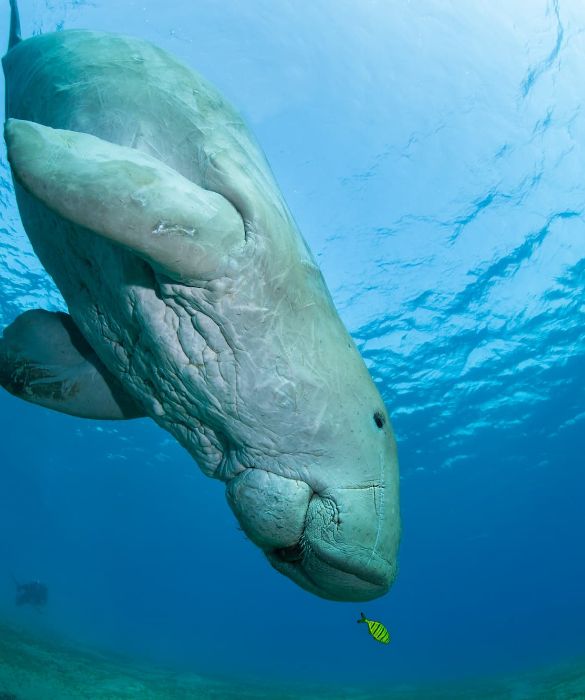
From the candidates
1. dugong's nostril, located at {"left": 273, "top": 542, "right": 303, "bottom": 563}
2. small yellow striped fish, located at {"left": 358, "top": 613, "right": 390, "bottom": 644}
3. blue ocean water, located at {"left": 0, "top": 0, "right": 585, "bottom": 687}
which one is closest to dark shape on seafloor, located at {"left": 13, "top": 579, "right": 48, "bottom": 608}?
blue ocean water, located at {"left": 0, "top": 0, "right": 585, "bottom": 687}

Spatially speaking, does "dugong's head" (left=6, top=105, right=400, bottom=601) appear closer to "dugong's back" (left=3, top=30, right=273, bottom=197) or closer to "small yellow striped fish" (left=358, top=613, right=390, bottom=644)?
"dugong's back" (left=3, top=30, right=273, bottom=197)

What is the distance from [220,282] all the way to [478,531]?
55578 mm

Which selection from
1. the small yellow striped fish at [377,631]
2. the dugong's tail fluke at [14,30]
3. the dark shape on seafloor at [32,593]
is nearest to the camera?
the dugong's tail fluke at [14,30]

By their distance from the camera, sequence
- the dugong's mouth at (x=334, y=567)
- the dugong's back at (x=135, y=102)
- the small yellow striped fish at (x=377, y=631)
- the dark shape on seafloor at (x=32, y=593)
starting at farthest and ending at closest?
the dark shape on seafloor at (x=32, y=593), the small yellow striped fish at (x=377, y=631), the dugong's back at (x=135, y=102), the dugong's mouth at (x=334, y=567)

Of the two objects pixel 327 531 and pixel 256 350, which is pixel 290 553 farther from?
pixel 256 350

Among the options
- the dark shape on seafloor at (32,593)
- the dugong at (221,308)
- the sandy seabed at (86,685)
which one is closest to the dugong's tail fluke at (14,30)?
the dugong at (221,308)

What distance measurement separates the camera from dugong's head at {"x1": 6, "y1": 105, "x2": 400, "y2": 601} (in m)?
1.72

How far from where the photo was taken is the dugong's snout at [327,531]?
77.4 inches

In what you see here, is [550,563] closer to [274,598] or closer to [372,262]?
[274,598]

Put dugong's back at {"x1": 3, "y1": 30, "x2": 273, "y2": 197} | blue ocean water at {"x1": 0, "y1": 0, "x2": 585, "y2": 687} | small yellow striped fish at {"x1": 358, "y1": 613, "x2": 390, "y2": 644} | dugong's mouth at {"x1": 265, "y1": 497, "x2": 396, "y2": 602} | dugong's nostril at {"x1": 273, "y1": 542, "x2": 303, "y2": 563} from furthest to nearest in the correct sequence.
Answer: blue ocean water at {"x1": 0, "y1": 0, "x2": 585, "y2": 687} < small yellow striped fish at {"x1": 358, "y1": 613, "x2": 390, "y2": 644} < dugong's back at {"x1": 3, "y1": 30, "x2": 273, "y2": 197} < dugong's nostril at {"x1": 273, "y1": 542, "x2": 303, "y2": 563} < dugong's mouth at {"x1": 265, "y1": 497, "x2": 396, "y2": 602}

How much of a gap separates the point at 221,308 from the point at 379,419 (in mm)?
904

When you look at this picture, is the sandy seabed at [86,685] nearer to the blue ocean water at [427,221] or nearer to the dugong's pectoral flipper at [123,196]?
the blue ocean water at [427,221]

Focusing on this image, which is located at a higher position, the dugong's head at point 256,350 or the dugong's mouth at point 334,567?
the dugong's head at point 256,350

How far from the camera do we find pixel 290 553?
2.13 meters
